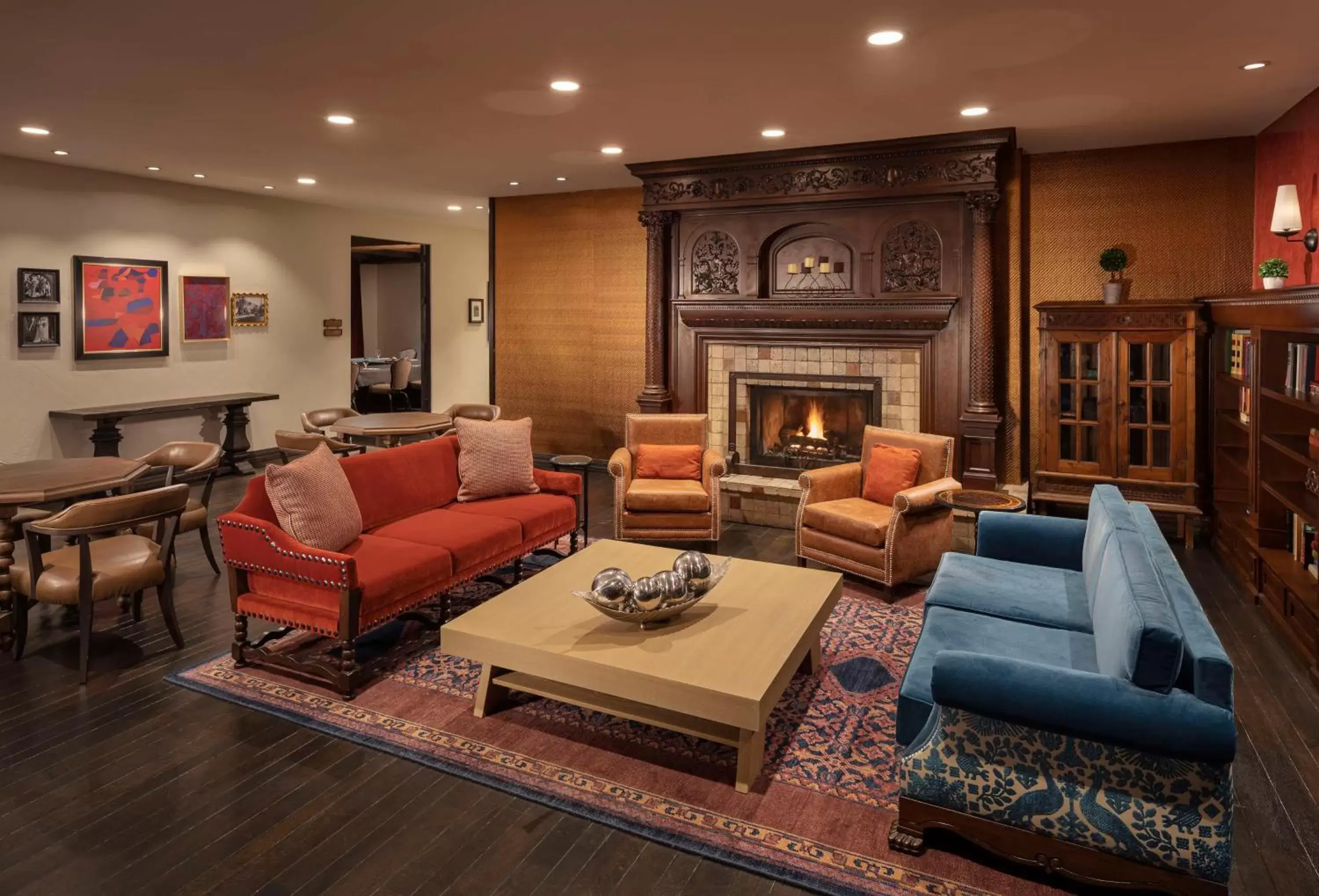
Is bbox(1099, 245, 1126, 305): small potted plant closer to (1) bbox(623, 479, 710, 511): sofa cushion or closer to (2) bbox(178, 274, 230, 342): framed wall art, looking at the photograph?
(1) bbox(623, 479, 710, 511): sofa cushion

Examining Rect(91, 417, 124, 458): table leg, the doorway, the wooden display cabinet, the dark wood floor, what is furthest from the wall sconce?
the doorway

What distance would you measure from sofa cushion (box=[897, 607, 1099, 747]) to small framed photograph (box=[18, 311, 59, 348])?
7.28m

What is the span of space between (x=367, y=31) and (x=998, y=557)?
3.57m

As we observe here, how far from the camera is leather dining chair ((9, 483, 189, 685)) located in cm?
365

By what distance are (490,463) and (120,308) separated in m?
4.72

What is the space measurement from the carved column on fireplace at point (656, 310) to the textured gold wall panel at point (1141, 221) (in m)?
2.77

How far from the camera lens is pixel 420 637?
4.17m

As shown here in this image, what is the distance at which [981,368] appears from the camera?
6.10m

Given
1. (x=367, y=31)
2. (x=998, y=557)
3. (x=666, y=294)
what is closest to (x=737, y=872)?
(x=998, y=557)

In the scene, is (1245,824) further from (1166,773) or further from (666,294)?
(666,294)

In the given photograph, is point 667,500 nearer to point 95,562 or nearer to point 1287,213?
point 95,562

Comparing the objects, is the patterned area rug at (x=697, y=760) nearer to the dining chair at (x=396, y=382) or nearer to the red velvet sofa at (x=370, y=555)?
the red velvet sofa at (x=370, y=555)

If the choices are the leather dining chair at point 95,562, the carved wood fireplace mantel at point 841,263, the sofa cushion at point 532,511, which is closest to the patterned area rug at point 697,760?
the leather dining chair at point 95,562

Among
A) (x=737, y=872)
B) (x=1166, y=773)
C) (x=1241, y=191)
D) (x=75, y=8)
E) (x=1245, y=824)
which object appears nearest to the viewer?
(x=1166, y=773)
